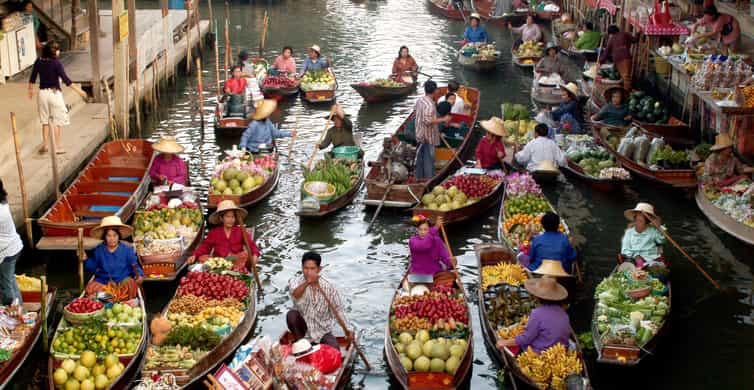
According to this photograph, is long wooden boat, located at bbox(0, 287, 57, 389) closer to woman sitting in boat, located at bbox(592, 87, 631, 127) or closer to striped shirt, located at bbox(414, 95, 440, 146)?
striped shirt, located at bbox(414, 95, 440, 146)

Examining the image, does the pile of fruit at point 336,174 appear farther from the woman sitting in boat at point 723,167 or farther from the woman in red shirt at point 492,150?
the woman sitting in boat at point 723,167

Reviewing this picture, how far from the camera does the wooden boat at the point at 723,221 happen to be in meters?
13.3

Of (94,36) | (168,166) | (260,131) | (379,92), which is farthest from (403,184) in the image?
(94,36)

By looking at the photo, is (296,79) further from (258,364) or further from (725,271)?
(258,364)

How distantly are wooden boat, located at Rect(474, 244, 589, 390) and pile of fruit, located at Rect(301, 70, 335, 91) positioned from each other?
9.75 m

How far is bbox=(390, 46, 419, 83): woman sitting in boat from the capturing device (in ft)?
73.0

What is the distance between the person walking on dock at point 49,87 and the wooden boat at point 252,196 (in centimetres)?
327

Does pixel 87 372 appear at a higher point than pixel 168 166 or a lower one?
lower

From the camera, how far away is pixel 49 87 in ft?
50.9

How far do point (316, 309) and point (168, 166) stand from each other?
5710 mm

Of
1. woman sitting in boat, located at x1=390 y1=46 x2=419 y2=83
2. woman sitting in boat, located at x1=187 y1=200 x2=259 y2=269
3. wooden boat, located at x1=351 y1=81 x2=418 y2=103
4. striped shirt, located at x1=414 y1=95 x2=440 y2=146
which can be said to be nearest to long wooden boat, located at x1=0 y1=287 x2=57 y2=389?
woman sitting in boat, located at x1=187 y1=200 x2=259 y2=269

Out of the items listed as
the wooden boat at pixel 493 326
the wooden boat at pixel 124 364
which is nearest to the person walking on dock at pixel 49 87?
the wooden boat at pixel 124 364

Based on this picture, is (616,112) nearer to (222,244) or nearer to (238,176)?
(238,176)

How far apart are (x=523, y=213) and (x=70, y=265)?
6.22 metres
